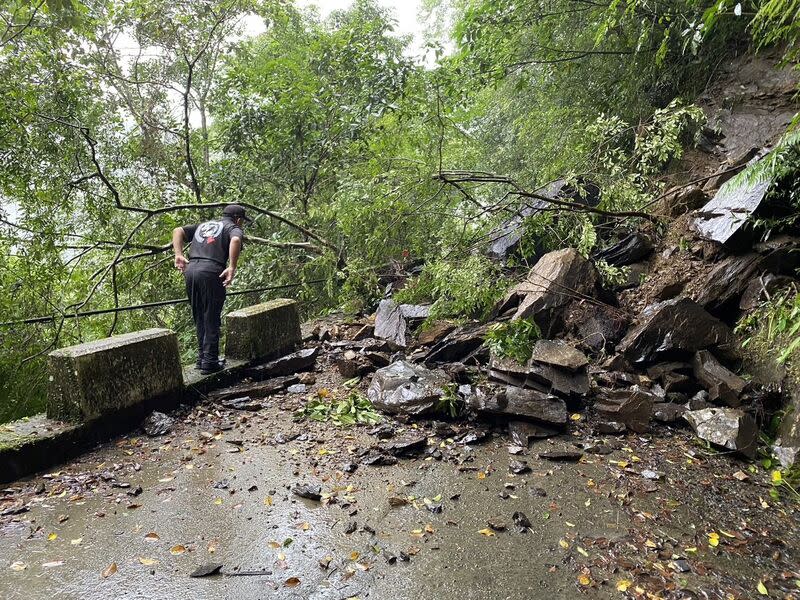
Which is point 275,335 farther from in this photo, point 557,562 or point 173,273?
point 557,562

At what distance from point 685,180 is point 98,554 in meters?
7.33

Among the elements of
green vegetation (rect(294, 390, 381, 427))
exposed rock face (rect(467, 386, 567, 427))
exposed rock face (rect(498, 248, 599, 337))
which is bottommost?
green vegetation (rect(294, 390, 381, 427))

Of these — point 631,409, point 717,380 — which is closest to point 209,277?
point 631,409

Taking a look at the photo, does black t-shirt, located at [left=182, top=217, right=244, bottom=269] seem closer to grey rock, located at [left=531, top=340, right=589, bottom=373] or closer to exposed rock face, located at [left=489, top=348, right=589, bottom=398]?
exposed rock face, located at [left=489, top=348, right=589, bottom=398]

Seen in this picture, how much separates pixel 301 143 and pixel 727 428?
780 cm

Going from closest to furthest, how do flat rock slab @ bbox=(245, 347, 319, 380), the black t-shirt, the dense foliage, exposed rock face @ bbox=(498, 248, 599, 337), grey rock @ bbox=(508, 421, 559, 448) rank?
grey rock @ bbox=(508, 421, 559, 448) → the black t-shirt → exposed rock face @ bbox=(498, 248, 599, 337) → flat rock slab @ bbox=(245, 347, 319, 380) → the dense foliage

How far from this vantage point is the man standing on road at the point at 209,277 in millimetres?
4559

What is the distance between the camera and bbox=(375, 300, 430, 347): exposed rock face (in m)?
5.66

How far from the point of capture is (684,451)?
10.7ft

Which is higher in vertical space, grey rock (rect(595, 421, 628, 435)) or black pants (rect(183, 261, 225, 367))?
black pants (rect(183, 261, 225, 367))

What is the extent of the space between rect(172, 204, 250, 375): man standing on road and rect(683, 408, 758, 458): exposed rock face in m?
4.17

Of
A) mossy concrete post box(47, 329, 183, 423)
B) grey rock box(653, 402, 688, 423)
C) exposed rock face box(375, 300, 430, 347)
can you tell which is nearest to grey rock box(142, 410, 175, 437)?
mossy concrete post box(47, 329, 183, 423)

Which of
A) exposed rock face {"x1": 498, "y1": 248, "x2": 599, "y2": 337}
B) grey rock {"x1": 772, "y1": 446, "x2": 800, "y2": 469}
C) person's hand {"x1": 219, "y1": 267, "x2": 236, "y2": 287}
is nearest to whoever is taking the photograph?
grey rock {"x1": 772, "y1": 446, "x2": 800, "y2": 469}

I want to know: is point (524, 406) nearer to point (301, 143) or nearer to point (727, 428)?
point (727, 428)
